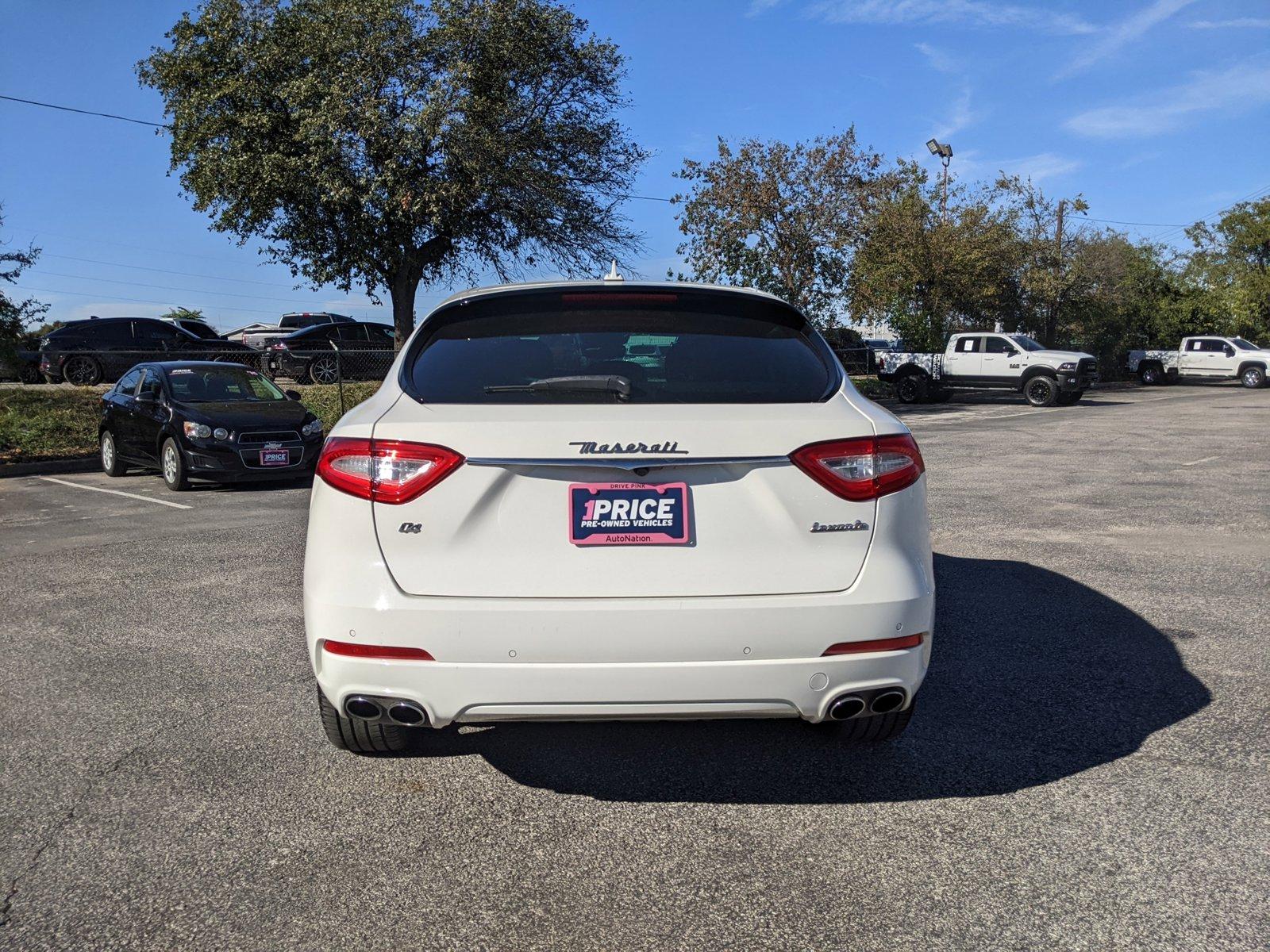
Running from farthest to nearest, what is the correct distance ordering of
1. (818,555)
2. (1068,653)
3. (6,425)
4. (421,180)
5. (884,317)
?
(884,317), (421,180), (6,425), (1068,653), (818,555)

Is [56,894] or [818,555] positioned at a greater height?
[818,555]

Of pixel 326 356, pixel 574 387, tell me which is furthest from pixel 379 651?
pixel 326 356

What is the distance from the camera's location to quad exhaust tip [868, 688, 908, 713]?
10.5 ft

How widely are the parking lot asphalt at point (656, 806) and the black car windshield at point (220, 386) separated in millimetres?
7092

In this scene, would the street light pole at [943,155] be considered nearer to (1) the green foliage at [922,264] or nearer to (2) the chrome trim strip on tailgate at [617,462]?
(1) the green foliage at [922,264]

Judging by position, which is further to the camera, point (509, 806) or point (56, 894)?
point (509, 806)

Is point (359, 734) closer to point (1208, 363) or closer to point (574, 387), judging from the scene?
point (574, 387)

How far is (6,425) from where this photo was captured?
A: 16.5m

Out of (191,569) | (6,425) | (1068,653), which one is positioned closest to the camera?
(1068,653)

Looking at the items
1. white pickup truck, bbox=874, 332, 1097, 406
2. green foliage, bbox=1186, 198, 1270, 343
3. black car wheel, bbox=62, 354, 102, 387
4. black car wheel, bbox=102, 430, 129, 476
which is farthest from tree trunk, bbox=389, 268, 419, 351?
green foliage, bbox=1186, 198, 1270, 343

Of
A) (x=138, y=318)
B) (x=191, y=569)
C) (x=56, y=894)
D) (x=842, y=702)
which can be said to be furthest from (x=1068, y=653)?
(x=138, y=318)

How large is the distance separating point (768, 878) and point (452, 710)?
3.34 ft

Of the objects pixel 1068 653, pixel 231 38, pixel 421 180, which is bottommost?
pixel 1068 653

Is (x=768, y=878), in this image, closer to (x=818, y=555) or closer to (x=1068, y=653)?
(x=818, y=555)
